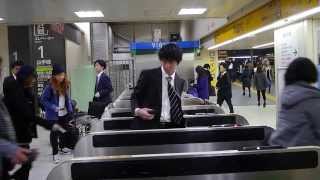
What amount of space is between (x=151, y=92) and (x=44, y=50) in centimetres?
973

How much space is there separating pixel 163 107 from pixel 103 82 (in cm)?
462

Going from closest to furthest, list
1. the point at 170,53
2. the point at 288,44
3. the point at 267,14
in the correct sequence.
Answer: the point at 170,53, the point at 288,44, the point at 267,14

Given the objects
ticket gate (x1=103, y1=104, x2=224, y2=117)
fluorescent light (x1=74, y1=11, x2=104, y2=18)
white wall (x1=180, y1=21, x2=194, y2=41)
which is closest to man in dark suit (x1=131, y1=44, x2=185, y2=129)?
ticket gate (x1=103, y1=104, x2=224, y2=117)

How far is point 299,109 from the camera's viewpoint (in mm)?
3088

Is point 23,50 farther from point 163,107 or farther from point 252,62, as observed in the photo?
point 252,62

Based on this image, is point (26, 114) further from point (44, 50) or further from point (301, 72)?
point (44, 50)

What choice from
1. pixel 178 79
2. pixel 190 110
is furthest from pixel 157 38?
pixel 178 79

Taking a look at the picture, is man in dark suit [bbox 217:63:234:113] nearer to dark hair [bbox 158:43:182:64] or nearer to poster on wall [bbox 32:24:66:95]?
poster on wall [bbox 32:24:66:95]

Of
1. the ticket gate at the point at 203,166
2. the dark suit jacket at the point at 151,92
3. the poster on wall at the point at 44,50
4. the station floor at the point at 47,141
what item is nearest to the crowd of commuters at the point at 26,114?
the station floor at the point at 47,141

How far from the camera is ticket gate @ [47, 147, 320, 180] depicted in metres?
2.53

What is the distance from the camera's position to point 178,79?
12.5ft

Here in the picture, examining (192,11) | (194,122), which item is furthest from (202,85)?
(194,122)

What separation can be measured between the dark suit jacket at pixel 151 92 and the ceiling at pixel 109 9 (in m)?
4.55

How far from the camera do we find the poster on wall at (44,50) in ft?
41.1
